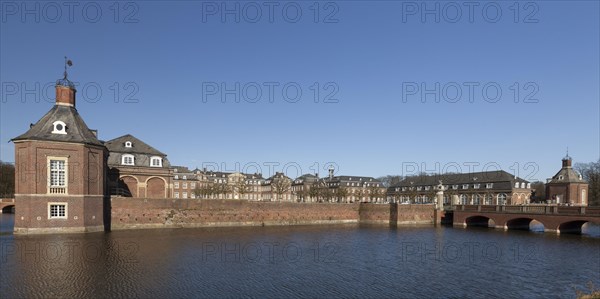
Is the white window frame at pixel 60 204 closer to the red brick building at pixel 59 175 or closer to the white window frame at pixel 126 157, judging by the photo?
the red brick building at pixel 59 175

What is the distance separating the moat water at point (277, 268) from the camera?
665 inches

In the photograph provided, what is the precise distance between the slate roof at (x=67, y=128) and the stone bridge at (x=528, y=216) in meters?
48.1

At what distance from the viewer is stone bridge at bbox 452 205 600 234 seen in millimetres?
43266

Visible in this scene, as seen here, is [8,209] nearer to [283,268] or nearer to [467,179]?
[283,268]

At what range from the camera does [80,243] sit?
27234mm

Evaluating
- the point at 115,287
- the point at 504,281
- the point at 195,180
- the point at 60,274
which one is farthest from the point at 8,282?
the point at 195,180

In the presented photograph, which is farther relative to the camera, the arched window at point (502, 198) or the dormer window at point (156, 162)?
the arched window at point (502, 198)

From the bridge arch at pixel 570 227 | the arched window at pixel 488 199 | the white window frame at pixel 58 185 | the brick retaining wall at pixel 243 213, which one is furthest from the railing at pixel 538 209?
the white window frame at pixel 58 185

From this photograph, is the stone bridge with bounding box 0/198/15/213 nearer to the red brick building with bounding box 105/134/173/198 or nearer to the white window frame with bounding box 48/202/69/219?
the red brick building with bounding box 105/134/173/198

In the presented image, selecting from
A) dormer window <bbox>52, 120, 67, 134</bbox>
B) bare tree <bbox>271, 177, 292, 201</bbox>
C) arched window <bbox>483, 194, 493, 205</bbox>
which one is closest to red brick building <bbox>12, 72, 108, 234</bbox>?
dormer window <bbox>52, 120, 67, 134</bbox>

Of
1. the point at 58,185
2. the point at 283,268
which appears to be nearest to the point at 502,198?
the point at 283,268

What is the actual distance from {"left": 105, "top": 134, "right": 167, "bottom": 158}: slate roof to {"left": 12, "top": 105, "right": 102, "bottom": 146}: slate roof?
10.7 metres

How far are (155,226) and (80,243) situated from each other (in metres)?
13.7

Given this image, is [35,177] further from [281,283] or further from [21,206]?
[281,283]
